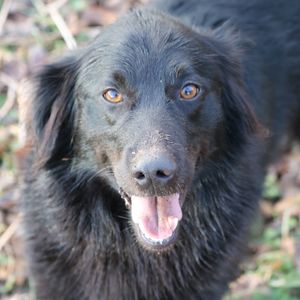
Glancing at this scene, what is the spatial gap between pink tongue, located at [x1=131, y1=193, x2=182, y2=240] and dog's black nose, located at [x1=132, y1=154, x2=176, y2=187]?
226mm

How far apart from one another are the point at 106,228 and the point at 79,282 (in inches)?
13.0

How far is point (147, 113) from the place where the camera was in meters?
2.73

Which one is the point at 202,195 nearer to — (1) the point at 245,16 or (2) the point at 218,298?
(2) the point at 218,298

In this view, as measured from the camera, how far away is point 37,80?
10.3 feet

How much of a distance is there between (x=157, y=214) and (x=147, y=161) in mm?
367

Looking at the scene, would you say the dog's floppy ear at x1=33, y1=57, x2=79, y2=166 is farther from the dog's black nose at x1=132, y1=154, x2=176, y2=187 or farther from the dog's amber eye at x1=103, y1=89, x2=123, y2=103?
the dog's black nose at x1=132, y1=154, x2=176, y2=187

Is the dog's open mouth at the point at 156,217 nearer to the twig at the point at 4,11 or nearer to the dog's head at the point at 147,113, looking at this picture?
the dog's head at the point at 147,113

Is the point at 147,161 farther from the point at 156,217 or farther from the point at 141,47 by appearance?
the point at 141,47

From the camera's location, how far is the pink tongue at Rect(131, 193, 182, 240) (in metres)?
2.80

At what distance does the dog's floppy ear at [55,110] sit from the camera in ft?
10.1

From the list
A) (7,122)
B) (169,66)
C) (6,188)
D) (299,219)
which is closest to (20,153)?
(6,188)

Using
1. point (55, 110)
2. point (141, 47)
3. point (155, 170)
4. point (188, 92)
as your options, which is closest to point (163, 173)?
point (155, 170)

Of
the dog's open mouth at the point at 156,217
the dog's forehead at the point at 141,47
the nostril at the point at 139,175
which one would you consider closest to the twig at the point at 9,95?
the dog's forehead at the point at 141,47

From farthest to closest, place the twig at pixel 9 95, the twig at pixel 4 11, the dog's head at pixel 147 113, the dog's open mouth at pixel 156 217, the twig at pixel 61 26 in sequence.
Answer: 1. the twig at pixel 4 11
2. the twig at pixel 61 26
3. the twig at pixel 9 95
4. the dog's open mouth at pixel 156 217
5. the dog's head at pixel 147 113
